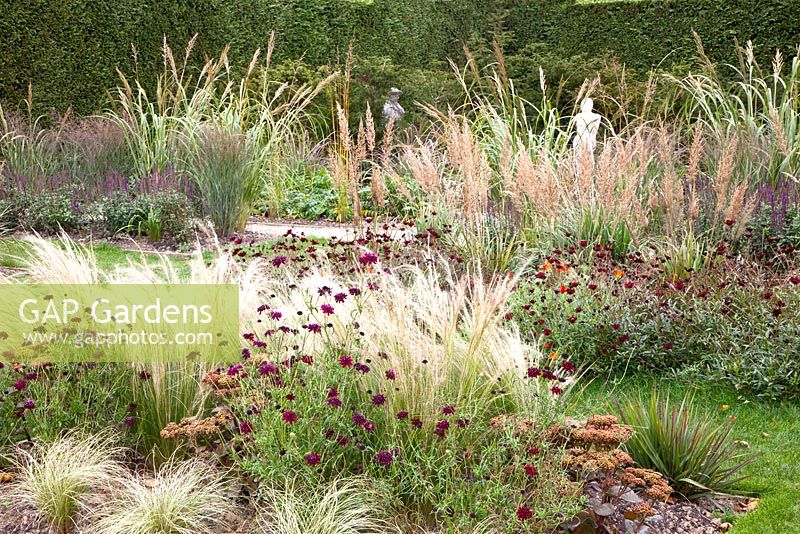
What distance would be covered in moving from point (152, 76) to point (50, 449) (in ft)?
32.6

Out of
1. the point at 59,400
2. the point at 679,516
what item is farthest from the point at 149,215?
the point at 679,516

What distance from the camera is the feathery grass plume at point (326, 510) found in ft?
8.12

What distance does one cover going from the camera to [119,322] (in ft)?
11.3

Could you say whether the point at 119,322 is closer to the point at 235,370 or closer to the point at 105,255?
the point at 235,370

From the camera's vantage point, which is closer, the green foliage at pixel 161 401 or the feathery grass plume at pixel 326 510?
the feathery grass plume at pixel 326 510

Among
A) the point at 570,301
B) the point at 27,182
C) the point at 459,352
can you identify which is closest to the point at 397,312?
the point at 459,352

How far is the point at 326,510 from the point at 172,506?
0.46 m

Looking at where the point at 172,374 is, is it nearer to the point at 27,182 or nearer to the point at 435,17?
the point at 27,182

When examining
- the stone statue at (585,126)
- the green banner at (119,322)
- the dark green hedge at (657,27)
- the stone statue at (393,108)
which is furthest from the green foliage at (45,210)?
the dark green hedge at (657,27)

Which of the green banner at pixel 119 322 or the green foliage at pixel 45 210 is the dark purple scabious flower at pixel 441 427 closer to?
the green banner at pixel 119 322

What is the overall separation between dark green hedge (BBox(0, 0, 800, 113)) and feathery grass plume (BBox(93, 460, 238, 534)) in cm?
860

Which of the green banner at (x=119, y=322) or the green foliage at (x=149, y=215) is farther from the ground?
the green banner at (x=119, y=322)

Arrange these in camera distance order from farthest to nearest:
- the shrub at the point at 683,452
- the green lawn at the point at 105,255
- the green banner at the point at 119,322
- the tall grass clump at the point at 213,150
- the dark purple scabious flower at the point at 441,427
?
the tall grass clump at the point at 213,150
the green lawn at the point at 105,255
the green banner at the point at 119,322
the shrub at the point at 683,452
the dark purple scabious flower at the point at 441,427

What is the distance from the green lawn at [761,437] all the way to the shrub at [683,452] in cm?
15
